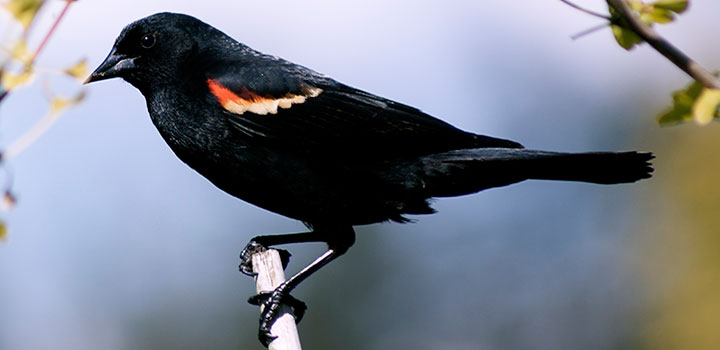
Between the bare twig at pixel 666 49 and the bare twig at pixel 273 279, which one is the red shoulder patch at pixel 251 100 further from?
the bare twig at pixel 666 49

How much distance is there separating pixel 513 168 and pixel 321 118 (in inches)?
29.0

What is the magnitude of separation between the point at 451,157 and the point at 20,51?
2.48 m

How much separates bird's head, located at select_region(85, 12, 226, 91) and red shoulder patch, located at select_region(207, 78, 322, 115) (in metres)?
0.28

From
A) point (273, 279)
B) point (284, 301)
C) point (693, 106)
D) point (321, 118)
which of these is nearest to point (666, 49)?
point (693, 106)

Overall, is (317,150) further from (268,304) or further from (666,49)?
(666,49)

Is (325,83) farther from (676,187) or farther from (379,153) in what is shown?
(676,187)

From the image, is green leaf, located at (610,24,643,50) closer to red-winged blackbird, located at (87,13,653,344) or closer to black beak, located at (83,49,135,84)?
red-winged blackbird, located at (87,13,653,344)

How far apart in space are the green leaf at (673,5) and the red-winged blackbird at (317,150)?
1827mm

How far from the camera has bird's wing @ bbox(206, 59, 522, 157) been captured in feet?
11.2

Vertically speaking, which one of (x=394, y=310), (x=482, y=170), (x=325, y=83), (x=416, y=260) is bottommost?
(x=482, y=170)

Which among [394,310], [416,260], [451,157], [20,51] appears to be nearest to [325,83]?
[451,157]

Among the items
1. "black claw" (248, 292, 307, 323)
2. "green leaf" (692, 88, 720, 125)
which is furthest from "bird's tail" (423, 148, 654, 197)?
"green leaf" (692, 88, 720, 125)

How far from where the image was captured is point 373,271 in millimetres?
11305

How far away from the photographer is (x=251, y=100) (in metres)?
3.45
